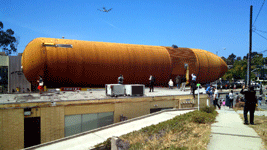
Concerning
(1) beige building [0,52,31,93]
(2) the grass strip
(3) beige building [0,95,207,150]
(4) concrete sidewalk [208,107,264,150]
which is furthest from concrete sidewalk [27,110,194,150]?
(1) beige building [0,52,31,93]

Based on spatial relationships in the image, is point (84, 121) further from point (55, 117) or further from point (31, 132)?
point (31, 132)

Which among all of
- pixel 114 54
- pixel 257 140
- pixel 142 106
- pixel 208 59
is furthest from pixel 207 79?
pixel 257 140

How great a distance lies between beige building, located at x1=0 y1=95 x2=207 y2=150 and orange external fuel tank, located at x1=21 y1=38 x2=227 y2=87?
7219 millimetres

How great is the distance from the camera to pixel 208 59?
26.6 meters

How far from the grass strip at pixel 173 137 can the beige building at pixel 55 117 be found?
4199 mm

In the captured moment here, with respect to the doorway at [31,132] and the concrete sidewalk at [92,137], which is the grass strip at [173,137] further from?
the doorway at [31,132]

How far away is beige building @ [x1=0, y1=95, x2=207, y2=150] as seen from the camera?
9.68 metres

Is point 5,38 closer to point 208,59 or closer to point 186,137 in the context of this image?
point 208,59

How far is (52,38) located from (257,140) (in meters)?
18.0

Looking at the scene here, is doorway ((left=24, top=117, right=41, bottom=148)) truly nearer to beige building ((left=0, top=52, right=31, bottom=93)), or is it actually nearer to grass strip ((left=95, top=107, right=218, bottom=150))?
grass strip ((left=95, top=107, right=218, bottom=150))

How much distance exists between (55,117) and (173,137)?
656cm

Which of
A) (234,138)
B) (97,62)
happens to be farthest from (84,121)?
(97,62)

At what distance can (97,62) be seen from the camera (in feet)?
63.3

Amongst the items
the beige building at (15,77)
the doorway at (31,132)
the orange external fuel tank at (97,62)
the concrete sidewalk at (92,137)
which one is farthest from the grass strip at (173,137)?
the beige building at (15,77)
